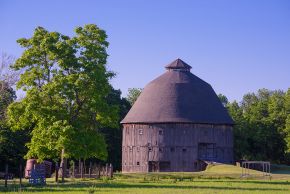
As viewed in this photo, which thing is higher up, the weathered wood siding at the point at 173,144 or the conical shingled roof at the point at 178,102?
the conical shingled roof at the point at 178,102

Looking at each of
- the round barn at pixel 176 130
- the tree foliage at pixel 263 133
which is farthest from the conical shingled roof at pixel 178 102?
the tree foliage at pixel 263 133

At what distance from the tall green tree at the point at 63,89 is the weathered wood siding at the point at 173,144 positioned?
22.5 m

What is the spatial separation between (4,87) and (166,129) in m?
21.8

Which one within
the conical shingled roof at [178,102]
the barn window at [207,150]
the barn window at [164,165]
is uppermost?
the conical shingled roof at [178,102]

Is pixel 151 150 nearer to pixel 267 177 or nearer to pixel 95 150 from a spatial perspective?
pixel 267 177

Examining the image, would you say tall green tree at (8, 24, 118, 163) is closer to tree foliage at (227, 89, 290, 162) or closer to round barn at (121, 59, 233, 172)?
round barn at (121, 59, 233, 172)

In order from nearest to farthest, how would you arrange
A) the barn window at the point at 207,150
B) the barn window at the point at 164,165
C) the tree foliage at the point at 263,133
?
the barn window at the point at 164,165
the barn window at the point at 207,150
the tree foliage at the point at 263,133

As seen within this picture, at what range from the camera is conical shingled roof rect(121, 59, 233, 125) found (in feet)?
212

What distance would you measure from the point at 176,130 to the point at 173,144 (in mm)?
1591

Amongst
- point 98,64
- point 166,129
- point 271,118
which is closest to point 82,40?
point 98,64

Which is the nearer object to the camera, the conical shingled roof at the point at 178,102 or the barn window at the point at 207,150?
the barn window at the point at 207,150

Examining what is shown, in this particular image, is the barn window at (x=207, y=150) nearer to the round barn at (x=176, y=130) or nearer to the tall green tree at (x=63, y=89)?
the round barn at (x=176, y=130)

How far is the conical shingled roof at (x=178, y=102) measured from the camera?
64.5m

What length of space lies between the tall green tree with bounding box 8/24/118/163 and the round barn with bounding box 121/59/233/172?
22486 millimetres
